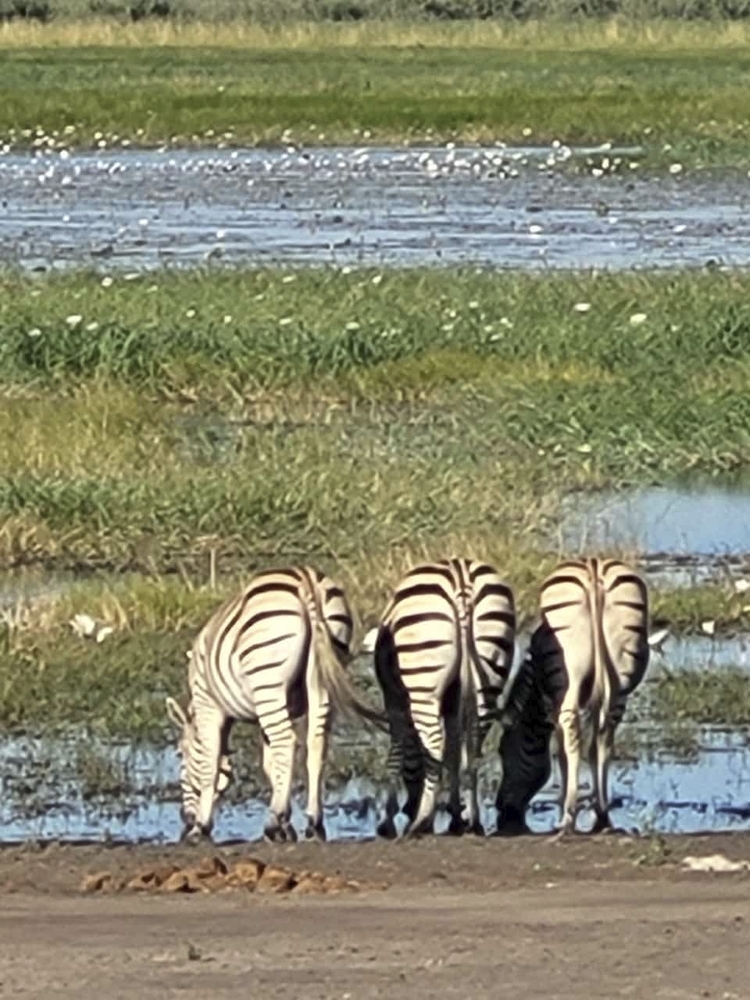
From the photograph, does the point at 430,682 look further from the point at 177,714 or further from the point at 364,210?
the point at 364,210

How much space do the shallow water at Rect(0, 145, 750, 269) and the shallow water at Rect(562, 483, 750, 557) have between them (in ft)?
34.5

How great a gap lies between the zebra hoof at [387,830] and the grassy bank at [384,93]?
32492 mm

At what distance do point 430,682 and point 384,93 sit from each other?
4201 centimetres

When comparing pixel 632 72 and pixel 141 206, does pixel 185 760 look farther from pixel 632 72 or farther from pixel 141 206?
pixel 632 72

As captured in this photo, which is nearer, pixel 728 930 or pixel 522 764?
pixel 728 930

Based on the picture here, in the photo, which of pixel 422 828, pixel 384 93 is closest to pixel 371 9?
pixel 384 93

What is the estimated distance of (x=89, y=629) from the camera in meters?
12.1

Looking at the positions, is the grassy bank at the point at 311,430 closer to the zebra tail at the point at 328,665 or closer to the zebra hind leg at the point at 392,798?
the zebra hind leg at the point at 392,798

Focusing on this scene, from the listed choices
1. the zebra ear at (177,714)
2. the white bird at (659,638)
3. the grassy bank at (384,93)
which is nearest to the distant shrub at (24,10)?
the grassy bank at (384,93)

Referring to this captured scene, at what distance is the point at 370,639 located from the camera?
34.9ft

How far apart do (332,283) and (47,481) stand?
8.05 metres

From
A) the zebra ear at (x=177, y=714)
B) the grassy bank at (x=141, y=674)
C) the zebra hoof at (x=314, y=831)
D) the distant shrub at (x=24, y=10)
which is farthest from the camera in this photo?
the distant shrub at (x=24, y=10)

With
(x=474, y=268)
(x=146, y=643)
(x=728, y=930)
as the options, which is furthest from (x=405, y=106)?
(x=728, y=930)

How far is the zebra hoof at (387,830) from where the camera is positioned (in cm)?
952
